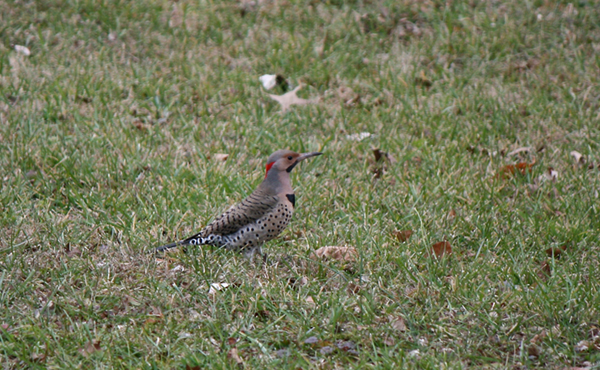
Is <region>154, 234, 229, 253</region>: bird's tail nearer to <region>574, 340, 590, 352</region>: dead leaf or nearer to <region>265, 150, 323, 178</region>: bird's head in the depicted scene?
<region>265, 150, 323, 178</region>: bird's head

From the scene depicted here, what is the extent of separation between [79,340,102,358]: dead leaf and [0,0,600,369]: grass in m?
0.01

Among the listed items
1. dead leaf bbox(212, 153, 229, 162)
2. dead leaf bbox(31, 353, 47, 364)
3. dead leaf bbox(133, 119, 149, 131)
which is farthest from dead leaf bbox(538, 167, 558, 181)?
dead leaf bbox(31, 353, 47, 364)

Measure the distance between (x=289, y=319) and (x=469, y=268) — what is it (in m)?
1.29

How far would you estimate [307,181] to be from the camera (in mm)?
6031

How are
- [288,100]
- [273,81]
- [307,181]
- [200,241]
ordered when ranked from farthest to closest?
[273,81] < [288,100] < [307,181] < [200,241]

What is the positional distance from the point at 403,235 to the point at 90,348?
2384 millimetres

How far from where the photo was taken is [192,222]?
5.25m

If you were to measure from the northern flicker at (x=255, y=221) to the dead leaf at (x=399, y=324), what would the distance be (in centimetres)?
108

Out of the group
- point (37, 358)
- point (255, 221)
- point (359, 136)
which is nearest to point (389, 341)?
point (255, 221)

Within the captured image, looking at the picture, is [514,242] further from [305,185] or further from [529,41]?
[529,41]

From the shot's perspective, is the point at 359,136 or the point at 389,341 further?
the point at 359,136

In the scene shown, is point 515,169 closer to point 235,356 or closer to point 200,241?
point 200,241

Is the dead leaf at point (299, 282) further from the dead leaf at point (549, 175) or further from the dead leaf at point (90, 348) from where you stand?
the dead leaf at point (549, 175)

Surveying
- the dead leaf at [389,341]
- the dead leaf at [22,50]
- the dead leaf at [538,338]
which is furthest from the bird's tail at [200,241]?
the dead leaf at [22,50]
